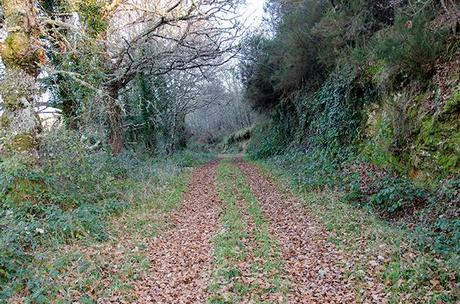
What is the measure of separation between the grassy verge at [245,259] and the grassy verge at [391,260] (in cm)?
120

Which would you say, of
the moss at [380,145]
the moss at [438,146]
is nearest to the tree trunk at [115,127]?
the moss at [380,145]

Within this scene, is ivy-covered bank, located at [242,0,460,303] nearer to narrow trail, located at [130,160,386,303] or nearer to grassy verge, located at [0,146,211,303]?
narrow trail, located at [130,160,386,303]

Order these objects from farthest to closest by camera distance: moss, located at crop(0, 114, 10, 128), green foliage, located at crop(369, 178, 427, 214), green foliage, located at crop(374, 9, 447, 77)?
moss, located at crop(0, 114, 10, 128) → green foliage, located at crop(374, 9, 447, 77) → green foliage, located at crop(369, 178, 427, 214)

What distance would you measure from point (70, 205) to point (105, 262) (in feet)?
10.6

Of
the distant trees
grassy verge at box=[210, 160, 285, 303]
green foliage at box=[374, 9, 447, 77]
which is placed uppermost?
the distant trees

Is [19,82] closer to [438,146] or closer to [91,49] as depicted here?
[91,49]

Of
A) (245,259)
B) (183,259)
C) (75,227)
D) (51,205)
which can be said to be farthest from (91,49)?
(245,259)

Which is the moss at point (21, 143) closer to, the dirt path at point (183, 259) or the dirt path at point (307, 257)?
the dirt path at point (183, 259)

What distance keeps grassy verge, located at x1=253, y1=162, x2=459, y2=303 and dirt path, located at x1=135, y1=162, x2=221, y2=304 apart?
7.67ft

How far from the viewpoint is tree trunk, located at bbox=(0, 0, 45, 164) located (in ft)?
28.8

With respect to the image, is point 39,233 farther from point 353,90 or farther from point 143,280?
point 353,90

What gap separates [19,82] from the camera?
8.91m

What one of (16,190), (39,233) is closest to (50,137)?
(16,190)

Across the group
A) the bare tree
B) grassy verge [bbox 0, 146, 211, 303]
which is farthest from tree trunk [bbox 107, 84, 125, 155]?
grassy verge [bbox 0, 146, 211, 303]
